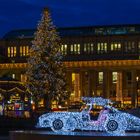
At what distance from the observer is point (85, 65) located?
135 metres

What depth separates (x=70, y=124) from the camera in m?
24.7

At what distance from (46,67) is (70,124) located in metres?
45.4

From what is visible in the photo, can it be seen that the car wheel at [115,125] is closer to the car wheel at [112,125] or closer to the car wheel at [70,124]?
the car wheel at [112,125]

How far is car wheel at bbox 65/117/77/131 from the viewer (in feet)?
80.3

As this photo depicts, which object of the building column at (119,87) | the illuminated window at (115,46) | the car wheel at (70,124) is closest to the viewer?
the car wheel at (70,124)

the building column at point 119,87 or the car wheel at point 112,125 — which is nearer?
the car wheel at point 112,125

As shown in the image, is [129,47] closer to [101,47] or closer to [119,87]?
[101,47]

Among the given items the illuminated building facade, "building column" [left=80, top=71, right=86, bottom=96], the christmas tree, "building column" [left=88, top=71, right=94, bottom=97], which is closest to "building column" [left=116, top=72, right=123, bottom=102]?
the illuminated building facade

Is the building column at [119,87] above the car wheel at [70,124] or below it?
above

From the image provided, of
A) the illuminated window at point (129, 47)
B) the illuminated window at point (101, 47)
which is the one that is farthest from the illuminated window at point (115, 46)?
the illuminated window at point (101, 47)

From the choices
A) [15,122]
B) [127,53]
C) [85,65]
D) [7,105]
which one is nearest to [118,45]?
[127,53]

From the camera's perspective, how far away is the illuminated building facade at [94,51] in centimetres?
15400

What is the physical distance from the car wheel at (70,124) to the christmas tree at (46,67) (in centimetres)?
4335

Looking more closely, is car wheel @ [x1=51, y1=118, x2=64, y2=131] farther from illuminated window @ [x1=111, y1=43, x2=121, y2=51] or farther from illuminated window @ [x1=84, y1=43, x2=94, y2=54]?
illuminated window @ [x1=84, y1=43, x2=94, y2=54]
